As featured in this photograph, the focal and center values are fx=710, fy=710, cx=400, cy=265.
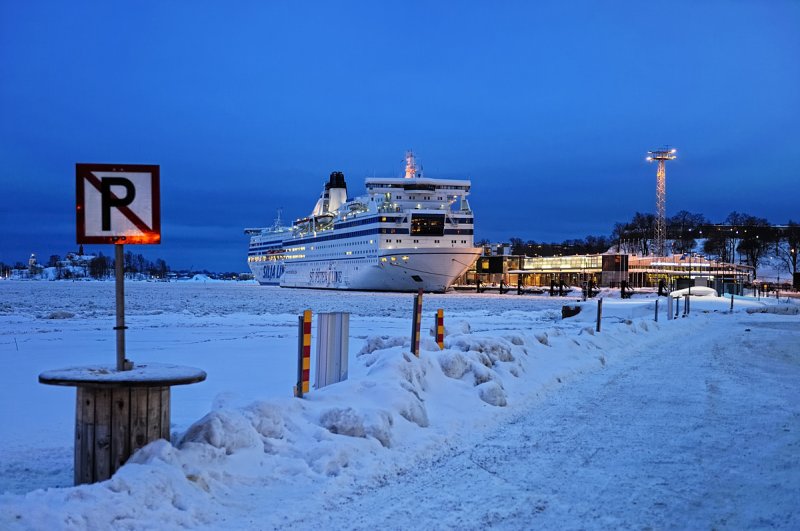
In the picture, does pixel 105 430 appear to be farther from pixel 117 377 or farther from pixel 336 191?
pixel 336 191

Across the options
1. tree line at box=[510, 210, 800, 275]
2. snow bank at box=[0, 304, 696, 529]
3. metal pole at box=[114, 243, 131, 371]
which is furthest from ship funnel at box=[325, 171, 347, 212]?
metal pole at box=[114, 243, 131, 371]

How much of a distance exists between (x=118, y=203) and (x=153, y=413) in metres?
1.53

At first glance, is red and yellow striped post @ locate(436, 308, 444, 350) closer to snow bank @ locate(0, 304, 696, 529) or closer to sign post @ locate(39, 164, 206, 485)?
snow bank @ locate(0, 304, 696, 529)

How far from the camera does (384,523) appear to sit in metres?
4.51

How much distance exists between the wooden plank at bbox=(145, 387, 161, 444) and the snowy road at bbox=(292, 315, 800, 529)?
1.20 metres

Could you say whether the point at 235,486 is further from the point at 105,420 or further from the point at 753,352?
the point at 753,352

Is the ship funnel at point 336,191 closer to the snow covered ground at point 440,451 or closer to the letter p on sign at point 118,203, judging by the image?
the snow covered ground at point 440,451

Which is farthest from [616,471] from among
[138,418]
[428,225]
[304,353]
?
[428,225]

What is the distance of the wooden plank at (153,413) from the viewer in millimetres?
4820

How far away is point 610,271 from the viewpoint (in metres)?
95.2

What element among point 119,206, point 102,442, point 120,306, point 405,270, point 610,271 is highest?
point 119,206

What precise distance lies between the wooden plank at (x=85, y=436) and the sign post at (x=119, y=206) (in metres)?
0.44

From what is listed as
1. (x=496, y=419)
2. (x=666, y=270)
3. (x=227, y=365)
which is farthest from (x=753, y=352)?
(x=666, y=270)

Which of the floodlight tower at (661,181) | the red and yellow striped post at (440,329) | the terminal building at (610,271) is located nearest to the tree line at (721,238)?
the terminal building at (610,271)
